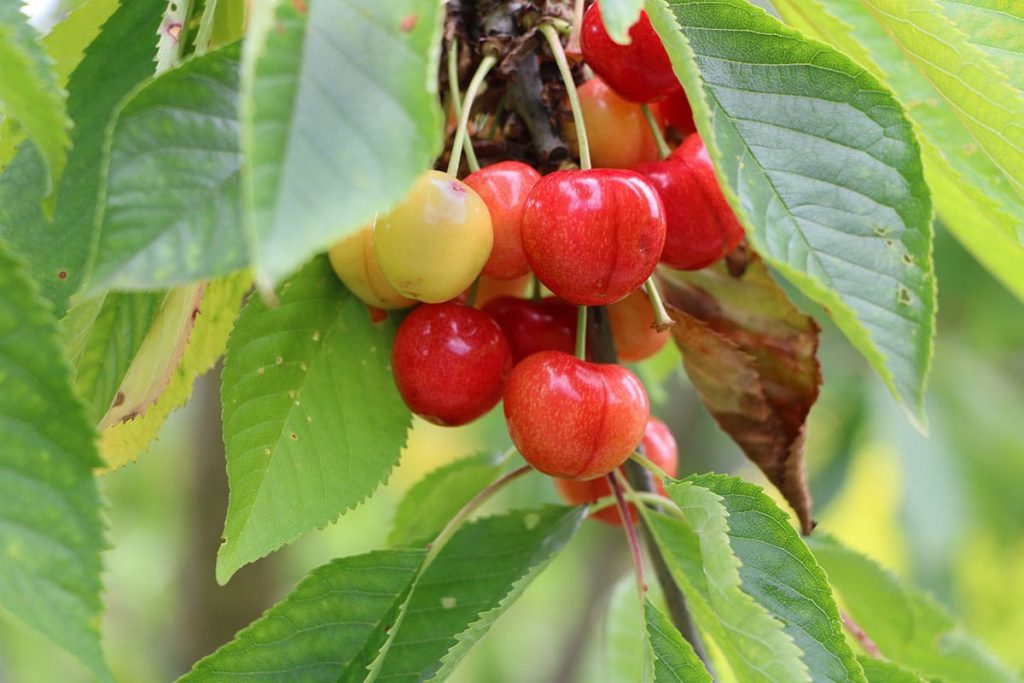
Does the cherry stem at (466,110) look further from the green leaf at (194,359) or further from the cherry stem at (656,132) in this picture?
the green leaf at (194,359)

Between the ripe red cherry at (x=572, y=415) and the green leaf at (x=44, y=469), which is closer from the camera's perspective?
the green leaf at (x=44, y=469)

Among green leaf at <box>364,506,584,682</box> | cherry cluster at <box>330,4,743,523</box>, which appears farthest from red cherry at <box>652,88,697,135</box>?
green leaf at <box>364,506,584,682</box>

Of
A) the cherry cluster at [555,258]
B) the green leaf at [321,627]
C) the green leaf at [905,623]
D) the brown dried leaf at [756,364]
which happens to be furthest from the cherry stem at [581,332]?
the green leaf at [905,623]

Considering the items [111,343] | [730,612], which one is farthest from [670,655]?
[111,343]

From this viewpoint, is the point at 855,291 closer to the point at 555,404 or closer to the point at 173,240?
the point at 555,404

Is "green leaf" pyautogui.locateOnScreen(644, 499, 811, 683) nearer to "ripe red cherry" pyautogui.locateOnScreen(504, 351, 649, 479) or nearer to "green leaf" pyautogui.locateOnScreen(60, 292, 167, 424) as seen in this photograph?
"ripe red cherry" pyautogui.locateOnScreen(504, 351, 649, 479)

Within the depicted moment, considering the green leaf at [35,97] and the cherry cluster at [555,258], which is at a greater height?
the green leaf at [35,97]
